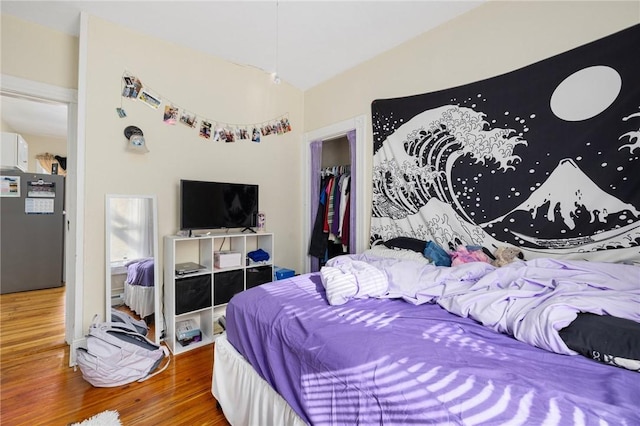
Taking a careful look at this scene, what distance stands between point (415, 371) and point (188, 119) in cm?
268

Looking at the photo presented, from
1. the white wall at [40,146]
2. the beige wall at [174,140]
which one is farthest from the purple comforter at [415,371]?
the white wall at [40,146]

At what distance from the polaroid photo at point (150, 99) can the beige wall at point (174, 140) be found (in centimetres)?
5

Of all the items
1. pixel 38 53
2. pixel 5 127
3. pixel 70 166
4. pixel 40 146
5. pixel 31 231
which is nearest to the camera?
pixel 38 53

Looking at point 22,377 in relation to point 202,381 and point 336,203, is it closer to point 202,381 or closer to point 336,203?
point 202,381

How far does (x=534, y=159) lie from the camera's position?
68.1 inches

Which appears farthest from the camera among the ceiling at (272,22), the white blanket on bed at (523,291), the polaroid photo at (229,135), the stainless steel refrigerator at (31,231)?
the stainless steel refrigerator at (31,231)

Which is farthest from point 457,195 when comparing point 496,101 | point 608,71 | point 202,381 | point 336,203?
point 202,381

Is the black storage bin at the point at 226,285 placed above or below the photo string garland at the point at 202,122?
below

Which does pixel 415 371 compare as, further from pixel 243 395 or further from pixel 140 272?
pixel 140 272

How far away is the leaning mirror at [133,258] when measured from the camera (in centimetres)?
221

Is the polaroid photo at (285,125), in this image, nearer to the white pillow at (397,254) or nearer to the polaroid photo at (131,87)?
the polaroid photo at (131,87)

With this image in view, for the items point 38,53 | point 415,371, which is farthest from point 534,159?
point 38,53

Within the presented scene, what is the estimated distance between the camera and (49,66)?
7.11 feet

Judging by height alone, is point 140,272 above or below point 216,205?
below
